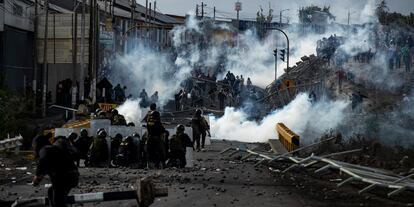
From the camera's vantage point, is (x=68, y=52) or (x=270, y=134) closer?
(x=270, y=134)

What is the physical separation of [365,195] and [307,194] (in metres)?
1.09

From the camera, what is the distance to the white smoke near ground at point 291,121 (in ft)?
106

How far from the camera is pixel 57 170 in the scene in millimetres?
9930

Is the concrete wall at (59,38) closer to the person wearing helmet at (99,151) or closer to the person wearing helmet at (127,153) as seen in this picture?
the person wearing helmet at (99,151)

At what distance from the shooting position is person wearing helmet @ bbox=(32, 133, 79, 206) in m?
9.91

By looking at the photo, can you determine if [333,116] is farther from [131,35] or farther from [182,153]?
[131,35]

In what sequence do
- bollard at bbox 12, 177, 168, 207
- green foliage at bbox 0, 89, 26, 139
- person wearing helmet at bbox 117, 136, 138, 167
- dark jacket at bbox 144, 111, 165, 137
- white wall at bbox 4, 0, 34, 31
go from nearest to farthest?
bollard at bbox 12, 177, 168, 207 → dark jacket at bbox 144, 111, 165, 137 → person wearing helmet at bbox 117, 136, 138, 167 → green foliage at bbox 0, 89, 26, 139 → white wall at bbox 4, 0, 34, 31

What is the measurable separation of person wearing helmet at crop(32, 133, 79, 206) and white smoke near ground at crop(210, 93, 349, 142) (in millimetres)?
21042

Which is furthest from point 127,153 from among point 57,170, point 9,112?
point 9,112

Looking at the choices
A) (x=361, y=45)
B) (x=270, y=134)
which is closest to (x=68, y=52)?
(x=270, y=134)

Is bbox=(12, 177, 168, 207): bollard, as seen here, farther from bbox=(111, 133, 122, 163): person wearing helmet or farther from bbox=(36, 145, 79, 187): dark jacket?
bbox=(111, 133, 122, 163): person wearing helmet

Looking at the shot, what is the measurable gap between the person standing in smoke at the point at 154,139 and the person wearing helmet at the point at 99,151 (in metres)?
1.21

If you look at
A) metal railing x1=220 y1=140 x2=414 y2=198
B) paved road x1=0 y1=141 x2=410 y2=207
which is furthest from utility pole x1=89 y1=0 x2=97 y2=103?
metal railing x1=220 y1=140 x2=414 y2=198

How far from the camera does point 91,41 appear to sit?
34.8 meters
